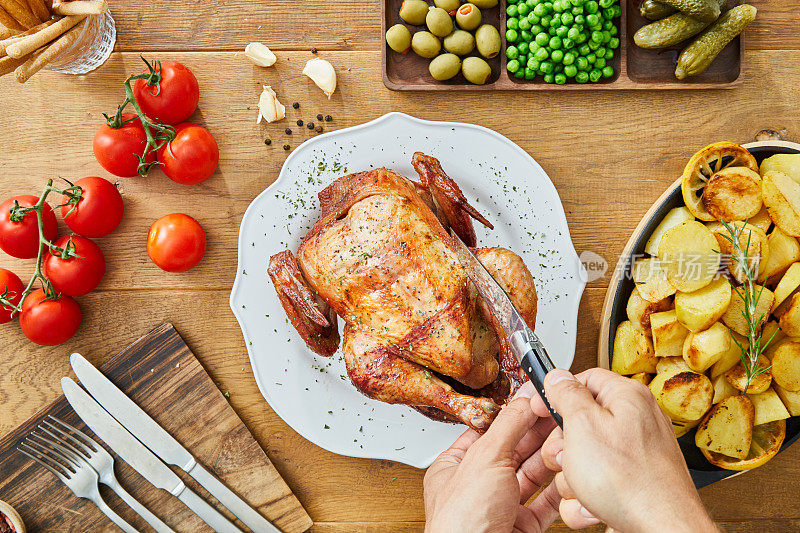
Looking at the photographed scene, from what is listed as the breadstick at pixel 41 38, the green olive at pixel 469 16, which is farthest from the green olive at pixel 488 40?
the breadstick at pixel 41 38

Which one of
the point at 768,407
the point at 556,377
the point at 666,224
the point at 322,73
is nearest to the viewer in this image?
the point at 556,377

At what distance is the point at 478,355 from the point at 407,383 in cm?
25

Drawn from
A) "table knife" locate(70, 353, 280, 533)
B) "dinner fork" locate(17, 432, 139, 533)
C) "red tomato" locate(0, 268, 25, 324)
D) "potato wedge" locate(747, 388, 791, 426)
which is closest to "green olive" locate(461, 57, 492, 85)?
"potato wedge" locate(747, 388, 791, 426)

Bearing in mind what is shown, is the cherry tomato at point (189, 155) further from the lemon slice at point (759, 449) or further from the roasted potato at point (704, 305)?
the lemon slice at point (759, 449)

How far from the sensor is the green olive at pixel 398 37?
210cm

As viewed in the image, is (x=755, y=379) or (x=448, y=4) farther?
(x=448, y=4)

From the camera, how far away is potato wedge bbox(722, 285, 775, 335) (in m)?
1.83

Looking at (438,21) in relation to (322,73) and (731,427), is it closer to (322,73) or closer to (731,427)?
(322,73)

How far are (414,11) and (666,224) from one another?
1227mm

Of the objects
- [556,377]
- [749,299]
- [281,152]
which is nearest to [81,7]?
[281,152]

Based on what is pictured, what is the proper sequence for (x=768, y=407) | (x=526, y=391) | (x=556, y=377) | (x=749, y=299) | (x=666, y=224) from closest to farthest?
(x=556, y=377) < (x=526, y=391) < (x=749, y=299) < (x=768, y=407) < (x=666, y=224)

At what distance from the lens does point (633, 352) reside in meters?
1.95

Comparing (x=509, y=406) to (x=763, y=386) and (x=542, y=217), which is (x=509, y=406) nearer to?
(x=542, y=217)

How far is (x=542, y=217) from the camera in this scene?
2.07 metres
